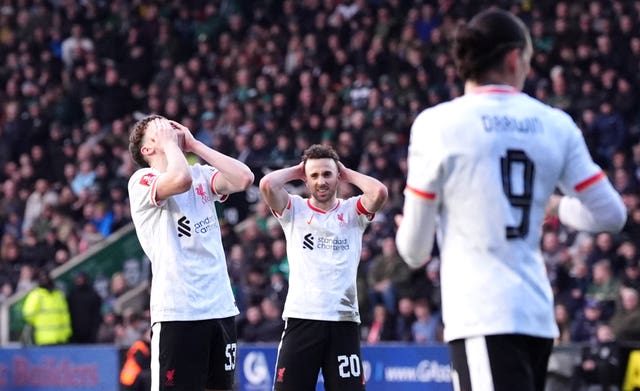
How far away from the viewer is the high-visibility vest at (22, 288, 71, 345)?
1877 centimetres

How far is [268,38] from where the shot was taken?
23.2 m

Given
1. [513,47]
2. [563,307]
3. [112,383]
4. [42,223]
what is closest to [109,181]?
[42,223]

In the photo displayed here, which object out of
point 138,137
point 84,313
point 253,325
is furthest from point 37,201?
point 138,137

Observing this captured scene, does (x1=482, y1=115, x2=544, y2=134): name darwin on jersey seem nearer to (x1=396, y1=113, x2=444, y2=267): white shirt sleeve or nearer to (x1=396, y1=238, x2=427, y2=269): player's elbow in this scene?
(x1=396, y1=113, x2=444, y2=267): white shirt sleeve

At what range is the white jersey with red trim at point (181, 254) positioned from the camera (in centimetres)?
778

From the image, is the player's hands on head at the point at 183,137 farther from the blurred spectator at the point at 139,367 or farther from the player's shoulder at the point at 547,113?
the blurred spectator at the point at 139,367

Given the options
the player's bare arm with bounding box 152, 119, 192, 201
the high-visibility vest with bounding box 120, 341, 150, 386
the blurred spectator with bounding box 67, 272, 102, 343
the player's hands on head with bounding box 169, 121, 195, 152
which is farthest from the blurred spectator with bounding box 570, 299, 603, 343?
the player's bare arm with bounding box 152, 119, 192, 201

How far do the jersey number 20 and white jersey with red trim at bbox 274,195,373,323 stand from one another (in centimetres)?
423

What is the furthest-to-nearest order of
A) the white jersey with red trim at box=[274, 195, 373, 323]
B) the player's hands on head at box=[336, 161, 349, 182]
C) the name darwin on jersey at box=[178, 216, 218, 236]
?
1. the player's hands on head at box=[336, 161, 349, 182]
2. the white jersey with red trim at box=[274, 195, 373, 323]
3. the name darwin on jersey at box=[178, 216, 218, 236]

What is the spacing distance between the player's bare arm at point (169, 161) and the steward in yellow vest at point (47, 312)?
11.4m

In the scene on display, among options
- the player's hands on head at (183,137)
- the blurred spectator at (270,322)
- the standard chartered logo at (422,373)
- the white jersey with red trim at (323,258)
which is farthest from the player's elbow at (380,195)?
the blurred spectator at (270,322)

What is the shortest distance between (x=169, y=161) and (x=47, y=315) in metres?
11.8

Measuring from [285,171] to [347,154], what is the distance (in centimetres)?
998

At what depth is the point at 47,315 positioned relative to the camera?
1878 cm
